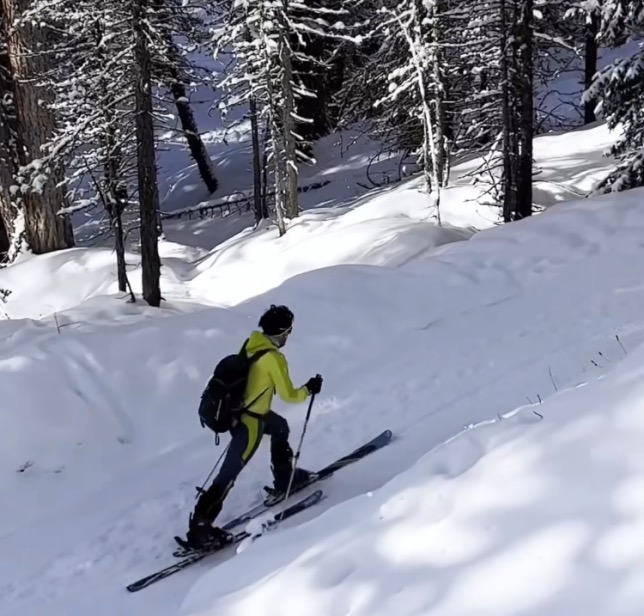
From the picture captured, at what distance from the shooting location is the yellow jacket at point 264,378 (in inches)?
226

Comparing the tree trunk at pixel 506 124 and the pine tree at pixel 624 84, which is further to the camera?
the tree trunk at pixel 506 124

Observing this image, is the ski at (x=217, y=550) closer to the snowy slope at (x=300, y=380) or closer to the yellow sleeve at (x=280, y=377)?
the snowy slope at (x=300, y=380)

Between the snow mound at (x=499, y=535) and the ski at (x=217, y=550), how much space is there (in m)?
1.26

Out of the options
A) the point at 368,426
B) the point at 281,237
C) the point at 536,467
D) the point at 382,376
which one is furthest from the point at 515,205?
the point at 536,467

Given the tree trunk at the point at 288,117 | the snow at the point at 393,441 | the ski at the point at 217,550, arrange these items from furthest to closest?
1. the tree trunk at the point at 288,117
2. the ski at the point at 217,550
3. the snow at the point at 393,441

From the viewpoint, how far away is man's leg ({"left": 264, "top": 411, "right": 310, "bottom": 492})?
6214 millimetres

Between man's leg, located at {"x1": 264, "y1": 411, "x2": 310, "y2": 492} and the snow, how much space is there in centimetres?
38

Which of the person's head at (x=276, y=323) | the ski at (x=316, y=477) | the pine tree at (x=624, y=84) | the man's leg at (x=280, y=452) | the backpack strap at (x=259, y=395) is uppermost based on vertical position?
the pine tree at (x=624, y=84)

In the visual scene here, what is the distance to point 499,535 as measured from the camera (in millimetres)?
3029

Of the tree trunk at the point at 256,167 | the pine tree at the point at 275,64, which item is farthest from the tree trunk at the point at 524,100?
the tree trunk at the point at 256,167

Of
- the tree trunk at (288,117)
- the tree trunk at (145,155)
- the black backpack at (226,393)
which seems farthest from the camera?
the tree trunk at (288,117)

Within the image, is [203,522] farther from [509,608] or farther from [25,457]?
[509,608]

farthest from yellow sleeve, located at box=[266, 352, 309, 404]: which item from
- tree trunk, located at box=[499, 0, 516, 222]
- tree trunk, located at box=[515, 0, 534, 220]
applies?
tree trunk, located at box=[499, 0, 516, 222]

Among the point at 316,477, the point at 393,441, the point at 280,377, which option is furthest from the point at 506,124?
the point at 280,377
